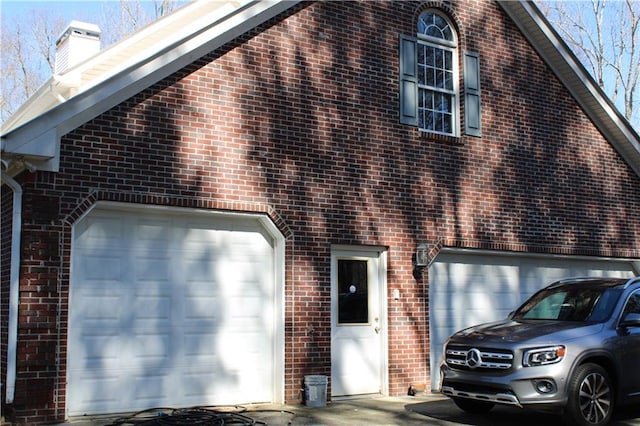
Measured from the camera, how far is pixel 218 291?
32.9 ft

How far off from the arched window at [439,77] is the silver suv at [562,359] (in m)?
4.41

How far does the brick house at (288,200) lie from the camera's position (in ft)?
29.1

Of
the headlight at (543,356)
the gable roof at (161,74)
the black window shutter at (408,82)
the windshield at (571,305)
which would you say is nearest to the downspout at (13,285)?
the gable roof at (161,74)

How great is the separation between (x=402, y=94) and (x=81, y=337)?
6.42 meters

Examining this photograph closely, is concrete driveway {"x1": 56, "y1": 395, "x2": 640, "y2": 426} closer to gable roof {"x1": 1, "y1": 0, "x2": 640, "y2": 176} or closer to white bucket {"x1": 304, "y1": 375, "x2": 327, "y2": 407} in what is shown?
white bucket {"x1": 304, "y1": 375, "x2": 327, "y2": 407}

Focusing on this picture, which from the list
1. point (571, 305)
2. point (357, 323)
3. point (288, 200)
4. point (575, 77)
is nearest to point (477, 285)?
point (357, 323)

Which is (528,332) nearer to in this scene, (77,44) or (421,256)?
(421,256)

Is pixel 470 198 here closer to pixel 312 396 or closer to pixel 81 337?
pixel 312 396

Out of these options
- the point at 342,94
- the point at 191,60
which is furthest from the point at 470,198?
the point at 191,60

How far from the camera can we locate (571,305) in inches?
363

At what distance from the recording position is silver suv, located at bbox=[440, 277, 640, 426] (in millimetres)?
7922

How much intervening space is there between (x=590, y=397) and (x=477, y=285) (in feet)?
15.6

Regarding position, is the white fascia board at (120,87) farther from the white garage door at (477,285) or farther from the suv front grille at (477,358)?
the suv front grille at (477,358)

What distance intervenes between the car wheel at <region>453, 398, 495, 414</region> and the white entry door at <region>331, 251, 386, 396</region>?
2.06 metres
